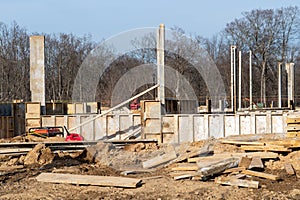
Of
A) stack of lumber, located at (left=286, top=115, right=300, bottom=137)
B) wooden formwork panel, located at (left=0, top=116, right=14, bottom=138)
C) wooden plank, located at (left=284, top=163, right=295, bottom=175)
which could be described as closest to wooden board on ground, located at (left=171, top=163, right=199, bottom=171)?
wooden plank, located at (left=284, top=163, right=295, bottom=175)

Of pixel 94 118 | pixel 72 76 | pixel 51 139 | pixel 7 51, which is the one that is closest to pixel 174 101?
pixel 94 118

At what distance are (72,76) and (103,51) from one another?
77.5 feet

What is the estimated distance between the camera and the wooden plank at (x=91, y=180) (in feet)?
32.8

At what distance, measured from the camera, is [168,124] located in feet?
61.0

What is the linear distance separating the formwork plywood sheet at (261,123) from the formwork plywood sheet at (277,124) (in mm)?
354

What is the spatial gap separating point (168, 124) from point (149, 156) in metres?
4.76

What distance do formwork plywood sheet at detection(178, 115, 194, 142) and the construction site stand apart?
0.04 m

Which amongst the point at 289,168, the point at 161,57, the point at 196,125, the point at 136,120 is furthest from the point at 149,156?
the point at 161,57

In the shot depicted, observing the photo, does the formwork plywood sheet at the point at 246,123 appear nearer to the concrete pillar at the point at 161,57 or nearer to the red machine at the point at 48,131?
the concrete pillar at the point at 161,57

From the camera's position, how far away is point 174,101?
2436cm

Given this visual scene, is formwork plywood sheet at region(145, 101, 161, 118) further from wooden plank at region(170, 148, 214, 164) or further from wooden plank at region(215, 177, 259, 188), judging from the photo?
wooden plank at region(215, 177, 259, 188)

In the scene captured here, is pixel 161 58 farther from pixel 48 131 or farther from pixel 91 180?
pixel 91 180

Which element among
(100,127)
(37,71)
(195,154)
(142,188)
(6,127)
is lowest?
(142,188)

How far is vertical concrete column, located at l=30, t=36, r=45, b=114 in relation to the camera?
68.2 feet
